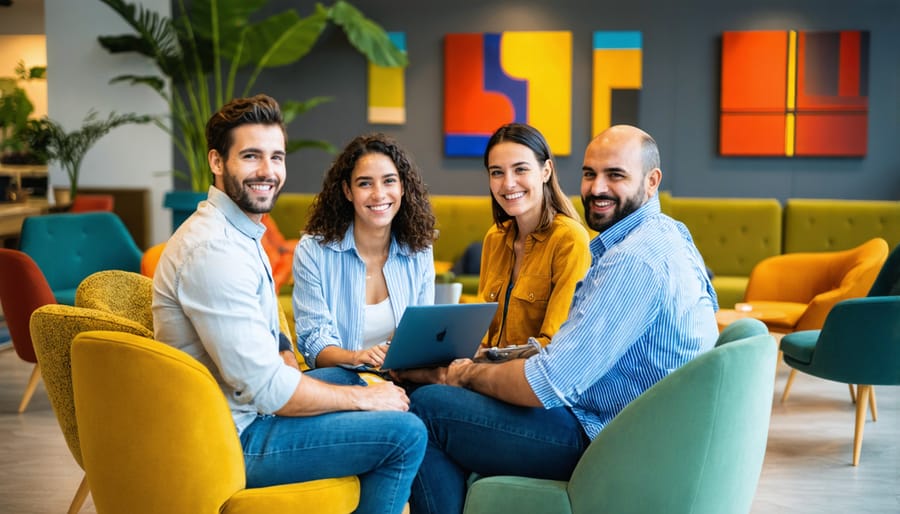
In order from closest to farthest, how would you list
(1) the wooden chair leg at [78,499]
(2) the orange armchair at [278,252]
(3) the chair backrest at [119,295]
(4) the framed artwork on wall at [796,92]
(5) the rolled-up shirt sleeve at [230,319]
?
(5) the rolled-up shirt sleeve at [230,319] → (3) the chair backrest at [119,295] → (1) the wooden chair leg at [78,499] → (2) the orange armchair at [278,252] → (4) the framed artwork on wall at [796,92]

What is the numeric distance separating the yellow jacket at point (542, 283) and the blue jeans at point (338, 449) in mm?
661

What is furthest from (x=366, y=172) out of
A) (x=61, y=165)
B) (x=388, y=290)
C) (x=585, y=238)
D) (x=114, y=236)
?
(x=61, y=165)

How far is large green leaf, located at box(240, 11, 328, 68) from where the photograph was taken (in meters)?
7.29

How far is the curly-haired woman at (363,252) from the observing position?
3.16m

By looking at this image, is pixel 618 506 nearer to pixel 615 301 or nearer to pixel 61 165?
pixel 615 301

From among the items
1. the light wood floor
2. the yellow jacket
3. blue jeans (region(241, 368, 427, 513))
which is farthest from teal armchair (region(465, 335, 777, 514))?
the light wood floor

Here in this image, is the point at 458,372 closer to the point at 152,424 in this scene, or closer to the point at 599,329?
the point at 599,329

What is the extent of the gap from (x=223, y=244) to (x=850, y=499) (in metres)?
2.70

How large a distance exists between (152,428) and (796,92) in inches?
254

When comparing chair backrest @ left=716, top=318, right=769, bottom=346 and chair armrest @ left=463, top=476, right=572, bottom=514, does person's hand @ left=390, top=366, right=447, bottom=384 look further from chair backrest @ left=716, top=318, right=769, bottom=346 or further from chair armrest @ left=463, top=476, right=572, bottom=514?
chair backrest @ left=716, top=318, right=769, bottom=346

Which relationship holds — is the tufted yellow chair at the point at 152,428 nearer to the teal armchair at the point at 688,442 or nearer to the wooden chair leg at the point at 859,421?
the teal armchair at the point at 688,442

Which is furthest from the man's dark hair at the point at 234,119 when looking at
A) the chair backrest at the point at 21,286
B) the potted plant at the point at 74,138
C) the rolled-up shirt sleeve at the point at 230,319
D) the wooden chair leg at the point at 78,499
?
the potted plant at the point at 74,138

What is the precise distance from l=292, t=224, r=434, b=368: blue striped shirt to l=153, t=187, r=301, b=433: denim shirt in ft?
2.58

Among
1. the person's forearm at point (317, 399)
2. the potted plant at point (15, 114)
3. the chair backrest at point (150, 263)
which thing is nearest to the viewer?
the person's forearm at point (317, 399)
